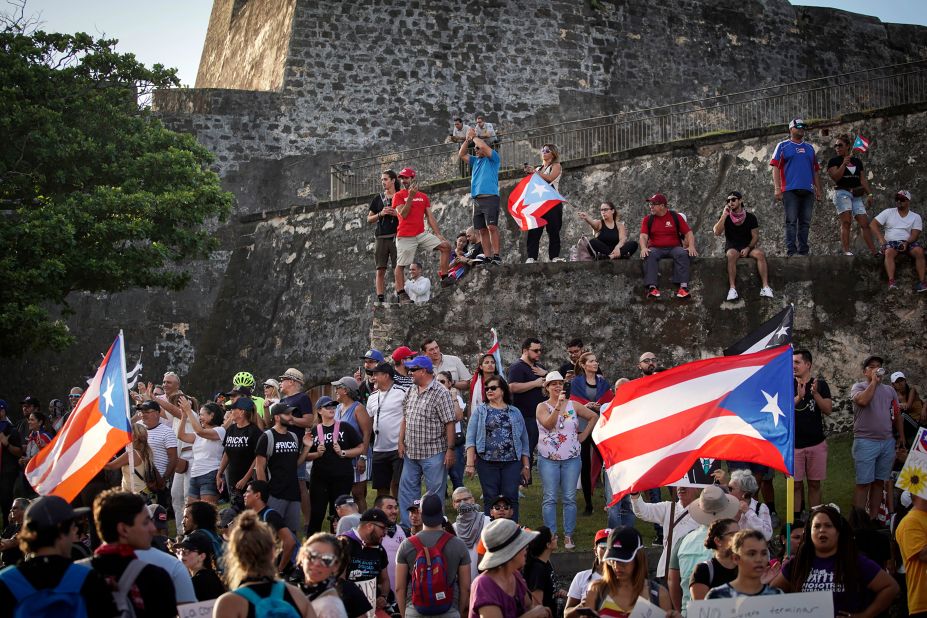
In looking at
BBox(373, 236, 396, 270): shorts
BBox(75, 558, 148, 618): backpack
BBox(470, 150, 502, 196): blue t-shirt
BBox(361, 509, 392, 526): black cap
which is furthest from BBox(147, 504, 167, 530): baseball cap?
BBox(470, 150, 502, 196): blue t-shirt

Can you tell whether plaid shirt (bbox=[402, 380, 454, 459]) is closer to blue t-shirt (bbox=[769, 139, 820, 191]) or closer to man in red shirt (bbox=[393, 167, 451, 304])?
man in red shirt (bbox=[393, 167, 451, 304])

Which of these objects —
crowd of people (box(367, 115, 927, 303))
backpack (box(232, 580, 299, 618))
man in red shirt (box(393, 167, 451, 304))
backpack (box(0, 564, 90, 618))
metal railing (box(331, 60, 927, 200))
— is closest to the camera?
backpack (box(0, 564, 90, 618))

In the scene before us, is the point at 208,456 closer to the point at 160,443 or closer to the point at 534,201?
the point at 160,443

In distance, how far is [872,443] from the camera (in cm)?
1215

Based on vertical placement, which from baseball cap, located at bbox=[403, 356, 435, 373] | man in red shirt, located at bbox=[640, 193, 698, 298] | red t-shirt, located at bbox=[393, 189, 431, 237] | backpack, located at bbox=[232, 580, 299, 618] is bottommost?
backpack, located at bbox=[232, 580, 299, 618]

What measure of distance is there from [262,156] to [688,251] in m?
14.9

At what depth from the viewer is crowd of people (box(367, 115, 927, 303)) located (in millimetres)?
15383

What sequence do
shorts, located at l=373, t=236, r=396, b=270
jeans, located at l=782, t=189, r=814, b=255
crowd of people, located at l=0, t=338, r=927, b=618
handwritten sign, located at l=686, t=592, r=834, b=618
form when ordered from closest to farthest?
crowd of people, located at l=0, t=338, r=927, b=618 < handwritten sign, located at l=686, t=592, r=834, b=618 < jeans, located at l=782, t=189, r=814, b=255 < shorts, located at l=373, t=236, r=396, b=270

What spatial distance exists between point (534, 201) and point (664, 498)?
15.9 ft

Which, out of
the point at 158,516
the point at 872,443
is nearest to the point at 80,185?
the point at 158,516

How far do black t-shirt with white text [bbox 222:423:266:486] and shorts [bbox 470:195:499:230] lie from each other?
5.86 m

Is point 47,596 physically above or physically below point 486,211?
below

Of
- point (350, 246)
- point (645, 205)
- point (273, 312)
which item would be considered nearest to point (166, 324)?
point (273, 312)

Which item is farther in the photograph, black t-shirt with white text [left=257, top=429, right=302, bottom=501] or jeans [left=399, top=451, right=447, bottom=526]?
jeans [left=399, top=451, right=447, bottom=526]
